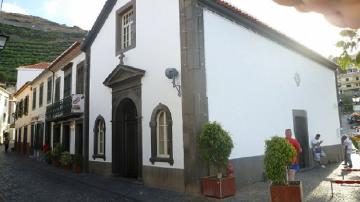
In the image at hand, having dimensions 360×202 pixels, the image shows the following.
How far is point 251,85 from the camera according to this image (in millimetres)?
11812

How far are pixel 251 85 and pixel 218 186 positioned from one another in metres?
4.44

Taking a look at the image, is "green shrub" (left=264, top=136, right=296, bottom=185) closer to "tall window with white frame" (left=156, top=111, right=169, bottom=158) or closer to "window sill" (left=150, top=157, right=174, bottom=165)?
"window sill" (left=150, top=157, right=174, bottom=165)

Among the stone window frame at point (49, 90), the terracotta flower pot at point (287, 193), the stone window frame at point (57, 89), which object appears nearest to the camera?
the terracotta flower pot at point (287, 193)

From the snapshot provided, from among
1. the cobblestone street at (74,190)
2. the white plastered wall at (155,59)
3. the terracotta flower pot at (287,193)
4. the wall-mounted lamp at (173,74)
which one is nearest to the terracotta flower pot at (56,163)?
the cobblestone street at (74,190)

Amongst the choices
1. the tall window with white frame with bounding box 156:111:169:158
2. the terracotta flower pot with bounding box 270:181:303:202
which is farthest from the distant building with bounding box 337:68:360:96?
the terracotta flower pot with bounding box 270:181:303:202

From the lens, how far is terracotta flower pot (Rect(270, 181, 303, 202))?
7051mm

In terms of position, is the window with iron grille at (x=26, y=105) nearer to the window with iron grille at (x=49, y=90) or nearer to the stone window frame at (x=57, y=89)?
the window with iron grille at (x=49, y=90)

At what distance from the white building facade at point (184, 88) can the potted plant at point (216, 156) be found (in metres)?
0.40

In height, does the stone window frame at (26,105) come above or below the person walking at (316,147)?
above

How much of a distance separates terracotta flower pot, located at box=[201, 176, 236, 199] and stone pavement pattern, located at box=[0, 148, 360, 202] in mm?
215

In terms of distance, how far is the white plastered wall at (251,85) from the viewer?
1049cm

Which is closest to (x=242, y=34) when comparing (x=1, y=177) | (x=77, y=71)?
A: (x=77, y=71)

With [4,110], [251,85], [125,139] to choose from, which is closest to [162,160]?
[125,139]

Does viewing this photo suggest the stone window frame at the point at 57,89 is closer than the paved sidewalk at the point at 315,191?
No
